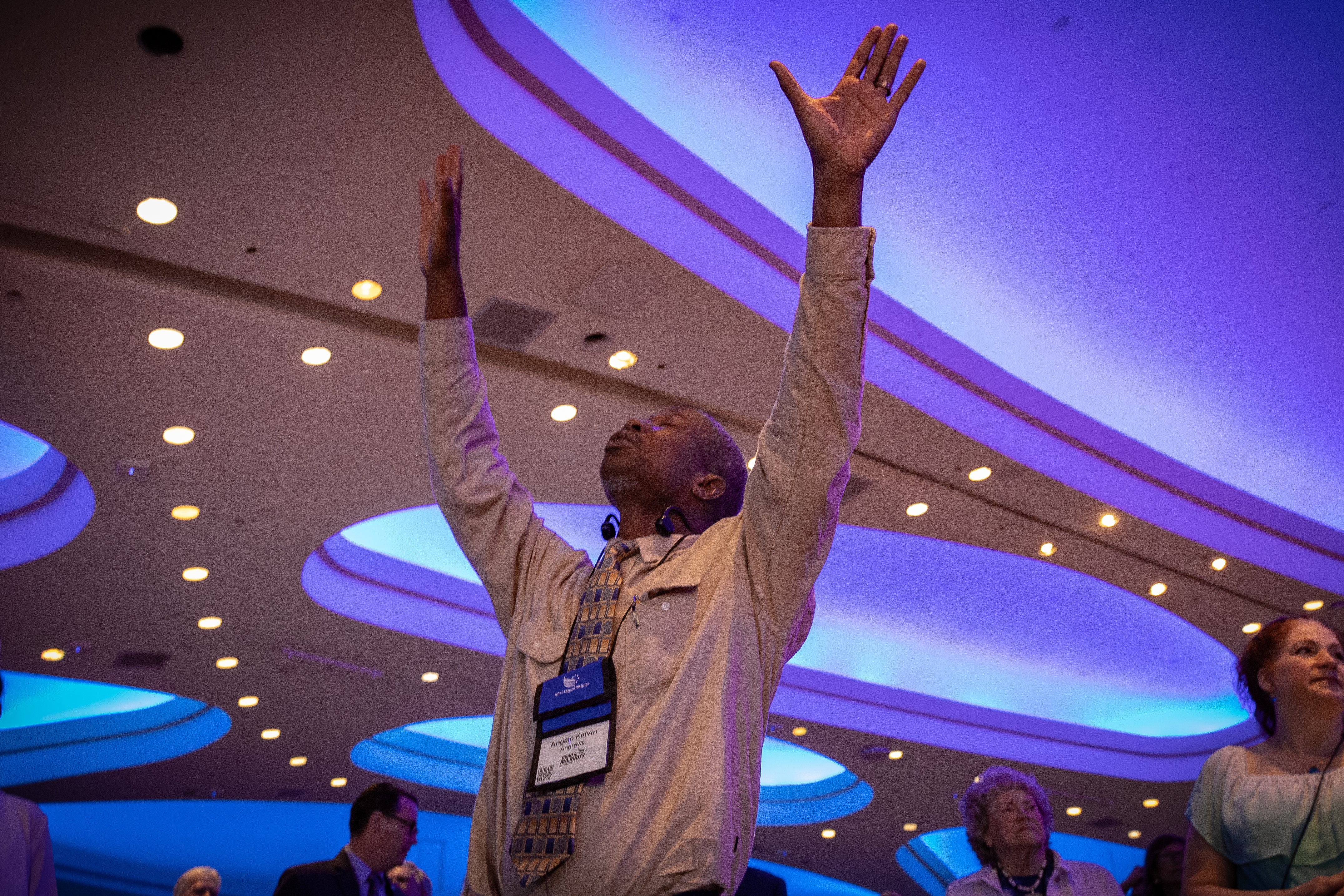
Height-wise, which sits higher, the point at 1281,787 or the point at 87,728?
the point at 87,728

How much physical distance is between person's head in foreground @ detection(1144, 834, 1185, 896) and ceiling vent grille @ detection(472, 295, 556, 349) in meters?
3.29

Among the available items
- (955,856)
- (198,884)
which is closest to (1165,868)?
(198,884)

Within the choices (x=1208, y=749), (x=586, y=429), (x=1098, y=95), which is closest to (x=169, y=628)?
(x=586, y=429)

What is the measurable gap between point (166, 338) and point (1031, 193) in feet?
13.4

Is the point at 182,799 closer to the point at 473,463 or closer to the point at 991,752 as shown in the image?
the point at 991,752

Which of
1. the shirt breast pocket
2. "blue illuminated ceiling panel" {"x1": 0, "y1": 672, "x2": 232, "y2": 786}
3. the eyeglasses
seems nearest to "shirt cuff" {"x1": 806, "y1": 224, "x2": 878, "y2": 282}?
the shirt breast pocket

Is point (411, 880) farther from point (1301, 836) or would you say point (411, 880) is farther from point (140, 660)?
point (1301, 836)

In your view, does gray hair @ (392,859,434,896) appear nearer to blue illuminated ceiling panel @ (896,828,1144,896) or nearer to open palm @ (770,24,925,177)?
open palm @ (770,24,925,177)

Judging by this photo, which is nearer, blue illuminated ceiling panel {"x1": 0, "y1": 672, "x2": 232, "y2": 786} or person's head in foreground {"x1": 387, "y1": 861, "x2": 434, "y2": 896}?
person's head in foreground {"x1": 387, "y1": 861, "x2": 434, "y2": 896}

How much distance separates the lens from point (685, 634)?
143 centimetres

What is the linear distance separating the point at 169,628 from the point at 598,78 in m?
5.56

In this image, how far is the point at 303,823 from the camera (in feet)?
43.8

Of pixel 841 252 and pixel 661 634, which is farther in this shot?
pixel 661 634

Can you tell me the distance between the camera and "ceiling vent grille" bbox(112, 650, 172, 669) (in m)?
8.28
